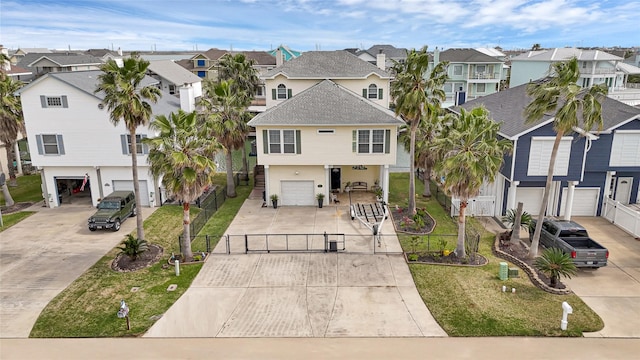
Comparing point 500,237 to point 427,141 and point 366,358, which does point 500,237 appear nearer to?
point 427,141

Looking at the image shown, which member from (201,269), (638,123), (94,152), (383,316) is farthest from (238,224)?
(638,123)

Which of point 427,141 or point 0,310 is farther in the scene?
point 427,141

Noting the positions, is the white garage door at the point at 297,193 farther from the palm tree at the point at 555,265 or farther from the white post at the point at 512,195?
the palm tree at the point at 555,265

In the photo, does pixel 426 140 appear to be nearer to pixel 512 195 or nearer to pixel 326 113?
pixel 512 195

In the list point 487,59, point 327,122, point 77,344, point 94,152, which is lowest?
point 77,344

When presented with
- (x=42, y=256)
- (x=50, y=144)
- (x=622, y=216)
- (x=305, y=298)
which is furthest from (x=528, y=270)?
(x=50, y=144)

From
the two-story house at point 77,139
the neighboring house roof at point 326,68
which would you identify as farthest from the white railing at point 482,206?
the two-story house at point 77,139
